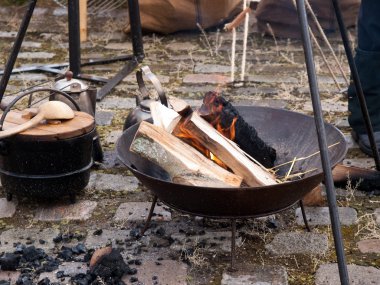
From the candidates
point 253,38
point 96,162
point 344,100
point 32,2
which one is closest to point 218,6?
point 253,38

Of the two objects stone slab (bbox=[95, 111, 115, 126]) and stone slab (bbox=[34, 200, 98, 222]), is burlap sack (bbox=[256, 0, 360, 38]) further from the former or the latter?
stone slab (bbox=[34, 200, 98, 222])

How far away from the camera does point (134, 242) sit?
3.47 metres

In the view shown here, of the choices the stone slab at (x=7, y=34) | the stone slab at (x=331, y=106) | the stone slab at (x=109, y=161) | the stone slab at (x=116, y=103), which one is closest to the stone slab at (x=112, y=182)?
the stone slab at (x=109, y=161)

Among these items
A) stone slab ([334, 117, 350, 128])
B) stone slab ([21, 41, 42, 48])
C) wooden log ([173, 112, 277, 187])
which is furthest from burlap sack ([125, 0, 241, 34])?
wooden log ([173, 112, 277, 187])

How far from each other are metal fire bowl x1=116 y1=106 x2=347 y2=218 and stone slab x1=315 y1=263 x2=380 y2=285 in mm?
336

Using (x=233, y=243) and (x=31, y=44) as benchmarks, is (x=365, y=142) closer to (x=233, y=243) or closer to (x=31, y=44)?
(x=233, y=243)

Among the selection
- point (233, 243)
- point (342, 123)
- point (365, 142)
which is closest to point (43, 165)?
point (233, 243)

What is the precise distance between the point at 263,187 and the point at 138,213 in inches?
42.7

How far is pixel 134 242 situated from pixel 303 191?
0.88m

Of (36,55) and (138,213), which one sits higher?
(138,213)

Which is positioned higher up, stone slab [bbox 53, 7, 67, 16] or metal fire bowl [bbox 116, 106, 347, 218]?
metal fire bowl [bbox 116, 106, 347, 218]

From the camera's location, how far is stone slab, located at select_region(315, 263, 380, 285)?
3113 mm

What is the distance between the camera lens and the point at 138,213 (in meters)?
3.79

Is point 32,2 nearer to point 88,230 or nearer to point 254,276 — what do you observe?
point 88,230
